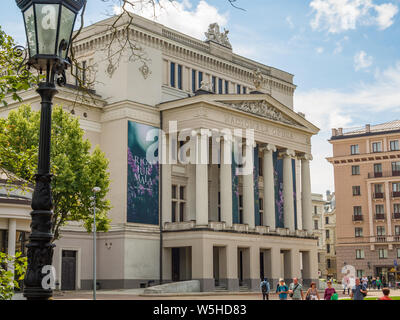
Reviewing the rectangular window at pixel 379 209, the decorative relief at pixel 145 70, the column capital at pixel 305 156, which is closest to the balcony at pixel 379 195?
the rectangular window at pixel 379 209

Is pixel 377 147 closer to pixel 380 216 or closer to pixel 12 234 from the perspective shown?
pixel 380 216

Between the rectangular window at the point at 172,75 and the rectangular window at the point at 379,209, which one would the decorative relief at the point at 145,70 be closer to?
the rectangular window at the point at 172,75

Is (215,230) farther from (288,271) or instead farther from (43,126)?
(43,126)

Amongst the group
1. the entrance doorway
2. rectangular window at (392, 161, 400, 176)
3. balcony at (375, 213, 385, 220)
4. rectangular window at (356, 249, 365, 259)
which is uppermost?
rectangular window at (392, 161, 400, 176)

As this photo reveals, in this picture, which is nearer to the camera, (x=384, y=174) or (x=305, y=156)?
(x=305, y=156)

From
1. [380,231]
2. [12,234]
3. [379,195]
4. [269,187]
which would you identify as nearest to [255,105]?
[269,187]

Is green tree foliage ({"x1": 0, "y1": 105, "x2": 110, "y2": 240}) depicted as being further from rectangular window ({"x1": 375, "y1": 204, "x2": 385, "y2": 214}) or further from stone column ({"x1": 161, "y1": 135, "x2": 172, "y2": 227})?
rectangular window ({"x1": 375, "y1": 204, "x2": 385, "y2": 214})

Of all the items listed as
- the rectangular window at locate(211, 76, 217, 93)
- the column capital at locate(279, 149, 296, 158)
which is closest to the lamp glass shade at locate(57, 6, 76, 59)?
the rectangular window at locate(211, 76, 217, 93)

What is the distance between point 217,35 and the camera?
222 feet

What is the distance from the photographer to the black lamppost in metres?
6.96

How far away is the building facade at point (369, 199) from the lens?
91.2m

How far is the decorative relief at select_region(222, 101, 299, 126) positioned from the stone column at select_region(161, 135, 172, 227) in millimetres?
7775

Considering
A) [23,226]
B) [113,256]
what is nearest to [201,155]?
[113,256]

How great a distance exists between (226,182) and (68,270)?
16.4 m
